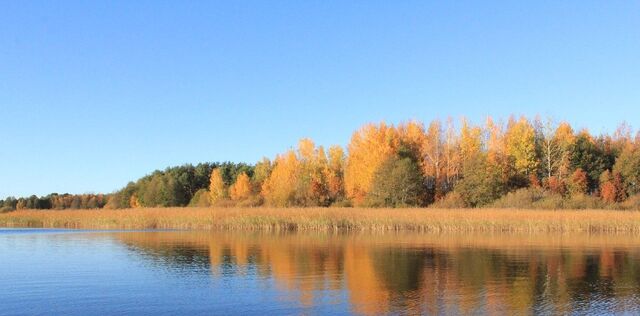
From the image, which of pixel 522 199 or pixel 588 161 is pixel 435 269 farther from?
pixel 588 161

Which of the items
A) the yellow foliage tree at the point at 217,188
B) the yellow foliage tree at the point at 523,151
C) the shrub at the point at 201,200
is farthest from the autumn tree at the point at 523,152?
the yellow foliage tree at the point at 217,188

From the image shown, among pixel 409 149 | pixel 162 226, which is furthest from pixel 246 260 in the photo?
pixel 409 149

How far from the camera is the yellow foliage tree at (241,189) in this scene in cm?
8269

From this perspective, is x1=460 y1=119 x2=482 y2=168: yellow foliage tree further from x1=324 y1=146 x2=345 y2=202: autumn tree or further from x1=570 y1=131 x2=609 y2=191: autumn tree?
x1=324 y1=146 x2=345 y2=202: autumn tree

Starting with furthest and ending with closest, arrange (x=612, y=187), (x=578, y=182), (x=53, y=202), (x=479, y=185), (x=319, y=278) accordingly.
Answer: (x=53, y=202) < (x=612, y=187) < (x=578, y=182) < (x=479, y=185) < (x=319, y=278)

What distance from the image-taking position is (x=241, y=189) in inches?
3297

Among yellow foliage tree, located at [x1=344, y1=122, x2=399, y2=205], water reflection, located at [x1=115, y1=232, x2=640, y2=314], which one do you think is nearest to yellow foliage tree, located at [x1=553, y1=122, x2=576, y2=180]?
yellow foliage tree, located at [x1=344, y1=122, x2=399, y2=205]

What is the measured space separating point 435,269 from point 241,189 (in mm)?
66369

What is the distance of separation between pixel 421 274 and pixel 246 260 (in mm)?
6771

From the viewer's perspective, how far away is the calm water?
12.9m

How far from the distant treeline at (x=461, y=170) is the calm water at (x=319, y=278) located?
28863mm

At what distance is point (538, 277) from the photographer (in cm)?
1733

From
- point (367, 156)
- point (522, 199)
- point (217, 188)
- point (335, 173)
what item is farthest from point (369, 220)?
point (217, 188)

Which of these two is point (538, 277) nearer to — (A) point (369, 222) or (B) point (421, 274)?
(B) point (421, 274)
